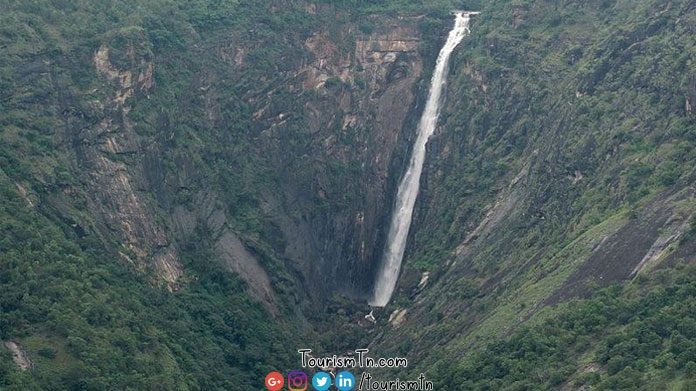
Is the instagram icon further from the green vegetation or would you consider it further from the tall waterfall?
the tall waterfall

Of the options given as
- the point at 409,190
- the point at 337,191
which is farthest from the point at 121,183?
the point at 409,190

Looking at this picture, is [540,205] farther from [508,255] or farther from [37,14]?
[37,14]

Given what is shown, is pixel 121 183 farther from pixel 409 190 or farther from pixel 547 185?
pixel 547 185

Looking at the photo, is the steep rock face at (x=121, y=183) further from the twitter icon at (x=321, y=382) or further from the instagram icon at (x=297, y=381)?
the twitter icon at (x=321, y=382)

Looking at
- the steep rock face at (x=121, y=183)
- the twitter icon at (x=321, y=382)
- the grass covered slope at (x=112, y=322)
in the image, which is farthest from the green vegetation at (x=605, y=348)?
the steep rock face at (x=121, y=183)

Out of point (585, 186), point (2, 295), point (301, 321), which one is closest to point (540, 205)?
point (585, 186)
